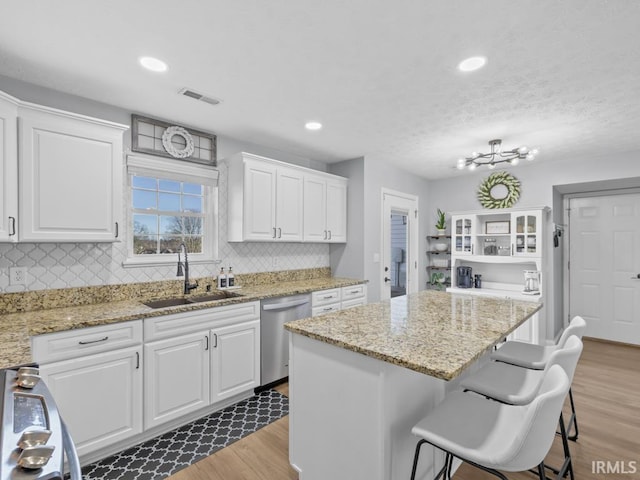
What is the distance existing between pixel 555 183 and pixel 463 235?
1.34 m

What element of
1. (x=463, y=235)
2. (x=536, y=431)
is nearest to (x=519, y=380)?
(x=536, y=431)

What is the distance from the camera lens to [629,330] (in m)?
4.64

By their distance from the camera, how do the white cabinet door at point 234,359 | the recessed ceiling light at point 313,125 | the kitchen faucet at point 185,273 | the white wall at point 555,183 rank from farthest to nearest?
the white wall at point 555,183 < the recessed ceiling light at point 313,125 < the kitchen faucet at point 185,273 < the white cabinet door at point 234,359

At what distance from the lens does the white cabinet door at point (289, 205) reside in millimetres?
3643

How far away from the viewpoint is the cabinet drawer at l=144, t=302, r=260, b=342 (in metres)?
2.29

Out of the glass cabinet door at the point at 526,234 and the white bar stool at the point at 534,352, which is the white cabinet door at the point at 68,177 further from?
the glass cabinet door at the point at 526,234

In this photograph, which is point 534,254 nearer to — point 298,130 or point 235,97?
point 298,130

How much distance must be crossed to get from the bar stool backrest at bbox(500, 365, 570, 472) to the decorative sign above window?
319 cm

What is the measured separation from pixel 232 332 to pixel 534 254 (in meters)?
3.95

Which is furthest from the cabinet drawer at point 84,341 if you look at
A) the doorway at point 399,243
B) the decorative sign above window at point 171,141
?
the doorway at point 399,243

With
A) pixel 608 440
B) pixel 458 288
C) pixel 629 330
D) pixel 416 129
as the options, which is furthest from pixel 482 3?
pixel 629 330

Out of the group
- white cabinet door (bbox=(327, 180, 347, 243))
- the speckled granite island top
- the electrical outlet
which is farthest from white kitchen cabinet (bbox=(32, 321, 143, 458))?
white cabinet door (bbox=(327, 180, 347, 243))

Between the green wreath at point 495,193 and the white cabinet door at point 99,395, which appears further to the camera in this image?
the green wreath at point 495,193

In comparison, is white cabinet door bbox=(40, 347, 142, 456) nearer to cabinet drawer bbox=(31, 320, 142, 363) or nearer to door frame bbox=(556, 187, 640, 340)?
cabinet drawer bbox=(31, 320, 142, 363)
